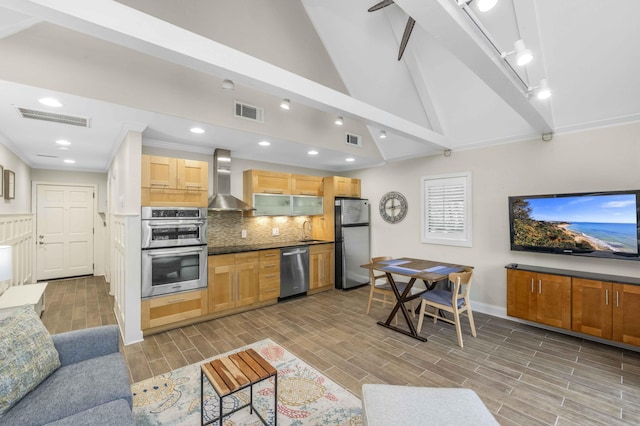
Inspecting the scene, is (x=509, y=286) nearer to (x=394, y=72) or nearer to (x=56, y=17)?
(x=394, y=72)

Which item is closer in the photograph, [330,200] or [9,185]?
[9,185]

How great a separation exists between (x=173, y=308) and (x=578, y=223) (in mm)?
5153

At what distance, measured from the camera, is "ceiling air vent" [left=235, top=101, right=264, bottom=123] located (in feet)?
11.2

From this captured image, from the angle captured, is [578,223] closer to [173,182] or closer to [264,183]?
[264,183]

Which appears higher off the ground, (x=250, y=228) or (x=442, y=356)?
(x=250, y=228)

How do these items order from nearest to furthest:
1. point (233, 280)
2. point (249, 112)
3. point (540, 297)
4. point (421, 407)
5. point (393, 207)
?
point (421, 407)
point (540, 297)
point (249, 112)
point (233, 280)
point (393, 207)

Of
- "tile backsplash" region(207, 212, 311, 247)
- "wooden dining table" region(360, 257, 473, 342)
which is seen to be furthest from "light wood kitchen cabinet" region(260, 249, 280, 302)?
"wooden dining table" region(360, 257, 473, 342)

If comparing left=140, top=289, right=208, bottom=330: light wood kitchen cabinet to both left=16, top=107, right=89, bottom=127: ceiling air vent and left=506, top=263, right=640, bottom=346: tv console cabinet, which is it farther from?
left=506, top=263, right=640, bottom=346: tv console cabinet

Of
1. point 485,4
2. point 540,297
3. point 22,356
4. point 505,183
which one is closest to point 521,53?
point 485,4

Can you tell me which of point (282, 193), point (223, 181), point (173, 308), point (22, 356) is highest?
point (223, 181)

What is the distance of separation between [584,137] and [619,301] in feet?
6.33

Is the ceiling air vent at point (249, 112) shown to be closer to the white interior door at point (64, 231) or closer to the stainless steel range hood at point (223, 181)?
the stainless steel range hood at point (223, 181)

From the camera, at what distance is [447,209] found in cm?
464

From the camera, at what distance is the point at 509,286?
368 centimetres
